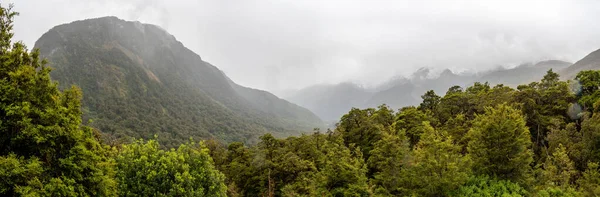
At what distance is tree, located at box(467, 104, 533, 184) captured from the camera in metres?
19.5

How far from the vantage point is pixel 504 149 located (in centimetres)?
1973

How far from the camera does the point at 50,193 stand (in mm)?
12156

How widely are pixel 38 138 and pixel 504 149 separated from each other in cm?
2346

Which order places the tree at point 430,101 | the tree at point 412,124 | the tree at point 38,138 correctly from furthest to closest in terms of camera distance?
1. the tree at point 430,101
2. the tree at point 412,124
3. the tree at point 38,138

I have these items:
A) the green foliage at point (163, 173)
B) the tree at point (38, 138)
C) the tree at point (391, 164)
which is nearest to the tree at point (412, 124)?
the tree at point (391, 164)

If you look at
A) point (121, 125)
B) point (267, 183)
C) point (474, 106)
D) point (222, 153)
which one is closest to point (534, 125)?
point (474, 106)

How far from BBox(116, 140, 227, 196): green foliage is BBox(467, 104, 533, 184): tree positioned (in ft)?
53.4

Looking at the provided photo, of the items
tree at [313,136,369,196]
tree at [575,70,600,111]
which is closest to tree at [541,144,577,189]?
tree at [313,136,369,196]

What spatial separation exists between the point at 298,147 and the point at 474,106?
2593 cm

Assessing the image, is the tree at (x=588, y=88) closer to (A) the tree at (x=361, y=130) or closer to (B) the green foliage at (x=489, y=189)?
(A) the tree at (x=361, y=130)

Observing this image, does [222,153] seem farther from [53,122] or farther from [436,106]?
[53,122]

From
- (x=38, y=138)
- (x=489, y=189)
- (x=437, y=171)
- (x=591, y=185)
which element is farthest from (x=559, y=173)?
(x=38, y=138)

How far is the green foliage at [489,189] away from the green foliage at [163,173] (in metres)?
14.0

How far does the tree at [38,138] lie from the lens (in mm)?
12070
